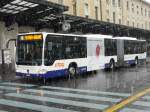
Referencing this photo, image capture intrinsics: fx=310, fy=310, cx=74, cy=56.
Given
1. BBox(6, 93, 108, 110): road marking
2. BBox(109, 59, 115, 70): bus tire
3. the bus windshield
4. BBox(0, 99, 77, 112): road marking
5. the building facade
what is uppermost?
the building facade

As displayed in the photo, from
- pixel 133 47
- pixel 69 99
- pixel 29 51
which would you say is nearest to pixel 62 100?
pixel 69 99

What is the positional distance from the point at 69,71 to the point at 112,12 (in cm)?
2909

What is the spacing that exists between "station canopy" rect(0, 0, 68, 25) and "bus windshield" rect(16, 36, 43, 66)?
3.66 metres

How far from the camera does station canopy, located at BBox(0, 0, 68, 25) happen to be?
20.1m

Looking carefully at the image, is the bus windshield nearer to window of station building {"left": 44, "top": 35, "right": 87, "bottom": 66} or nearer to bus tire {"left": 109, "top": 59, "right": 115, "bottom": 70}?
window of station building {"left": 44, "top": 35, "right": 87, "bottom": 66}

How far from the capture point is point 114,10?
153ft

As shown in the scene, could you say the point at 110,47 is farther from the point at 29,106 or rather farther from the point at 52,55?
the point at 29,106

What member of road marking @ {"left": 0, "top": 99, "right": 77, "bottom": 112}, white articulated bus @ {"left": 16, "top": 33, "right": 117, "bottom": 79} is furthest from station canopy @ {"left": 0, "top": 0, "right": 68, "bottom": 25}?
road marking @ {"left": 0, "top": 99, "right": 77, "bottom": 112}

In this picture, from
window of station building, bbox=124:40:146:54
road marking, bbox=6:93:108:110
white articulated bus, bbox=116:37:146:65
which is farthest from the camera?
window of station building, bbox=124:40:146:54

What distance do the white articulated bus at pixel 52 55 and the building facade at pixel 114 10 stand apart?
44.1 ft

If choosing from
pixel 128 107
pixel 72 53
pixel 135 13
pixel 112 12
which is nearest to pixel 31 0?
pixel 72 53

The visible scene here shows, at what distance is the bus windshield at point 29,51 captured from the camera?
53.0 feet

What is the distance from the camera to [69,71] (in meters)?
18.3

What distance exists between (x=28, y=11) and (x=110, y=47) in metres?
6.79
